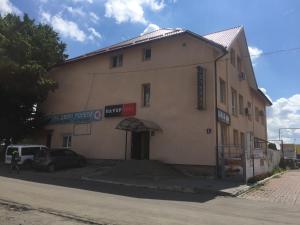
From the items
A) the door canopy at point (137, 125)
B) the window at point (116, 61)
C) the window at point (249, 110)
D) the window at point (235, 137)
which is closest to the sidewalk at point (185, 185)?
the door canopy at point (137, 125)

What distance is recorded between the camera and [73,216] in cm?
871

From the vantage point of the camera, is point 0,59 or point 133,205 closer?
point 133,205

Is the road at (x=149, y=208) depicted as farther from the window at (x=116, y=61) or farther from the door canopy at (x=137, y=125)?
the window at (x=116, y=61)

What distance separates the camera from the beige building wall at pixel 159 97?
21031mm

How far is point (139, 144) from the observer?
23891mm

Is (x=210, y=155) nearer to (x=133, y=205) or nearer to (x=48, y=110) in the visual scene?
(x=133, y=205)

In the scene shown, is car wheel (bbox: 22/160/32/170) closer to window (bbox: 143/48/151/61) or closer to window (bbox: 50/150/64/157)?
window (bbox: 50/150/64/157)

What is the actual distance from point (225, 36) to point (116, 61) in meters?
7.82

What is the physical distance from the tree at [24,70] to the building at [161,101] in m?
1.48

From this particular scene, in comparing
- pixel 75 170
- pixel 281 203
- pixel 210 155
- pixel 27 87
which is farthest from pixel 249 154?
pixel 27 87

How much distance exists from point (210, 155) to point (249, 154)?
83.2 inches

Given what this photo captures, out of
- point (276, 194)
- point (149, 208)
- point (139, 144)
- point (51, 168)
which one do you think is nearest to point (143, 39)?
point (139, 144)

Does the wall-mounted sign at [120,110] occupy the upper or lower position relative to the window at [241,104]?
lower

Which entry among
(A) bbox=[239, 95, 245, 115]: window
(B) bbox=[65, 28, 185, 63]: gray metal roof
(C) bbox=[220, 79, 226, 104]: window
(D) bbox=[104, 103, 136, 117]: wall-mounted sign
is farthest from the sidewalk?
(A) bbox=[239, 95, 245, 115]: window
